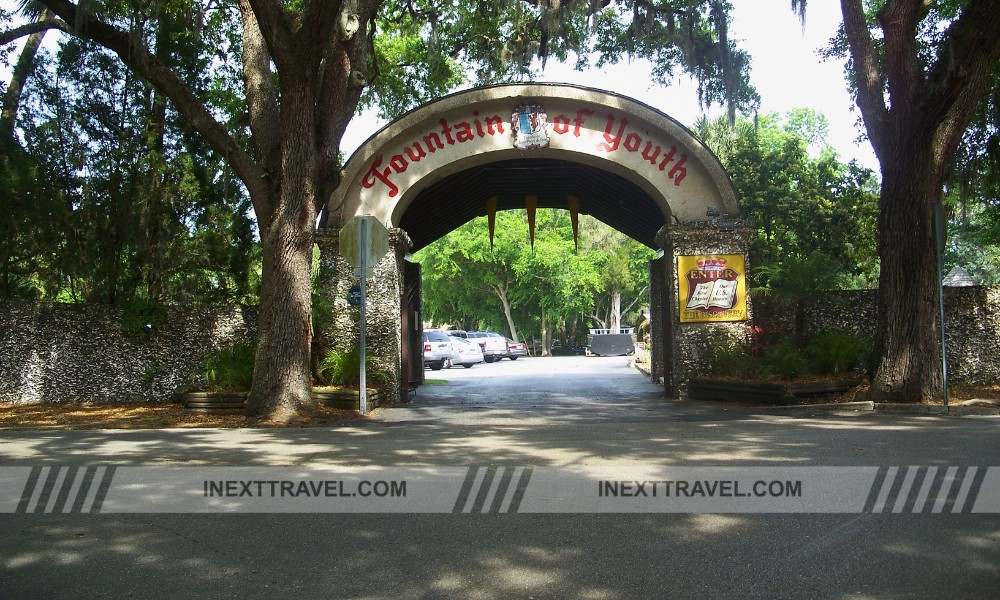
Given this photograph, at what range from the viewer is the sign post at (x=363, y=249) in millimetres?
12500

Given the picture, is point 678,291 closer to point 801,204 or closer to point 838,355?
point 838,355

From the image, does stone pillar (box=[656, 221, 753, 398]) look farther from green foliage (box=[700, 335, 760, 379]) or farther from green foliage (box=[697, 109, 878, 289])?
green foliage (box=[697, 109, 878, 289])

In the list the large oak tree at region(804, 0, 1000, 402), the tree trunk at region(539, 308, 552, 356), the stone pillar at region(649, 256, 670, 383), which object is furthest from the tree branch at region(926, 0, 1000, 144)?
the tree trunk at region(539, 308, 552, 356)

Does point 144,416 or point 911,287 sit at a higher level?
point 911,287

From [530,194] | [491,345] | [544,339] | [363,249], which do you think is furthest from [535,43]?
[544,339]

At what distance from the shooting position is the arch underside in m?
16.9

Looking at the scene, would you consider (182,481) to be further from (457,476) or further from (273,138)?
(273,138)

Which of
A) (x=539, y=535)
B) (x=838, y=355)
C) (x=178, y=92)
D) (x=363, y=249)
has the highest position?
(x=178, y=92)

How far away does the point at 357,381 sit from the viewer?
1403cm

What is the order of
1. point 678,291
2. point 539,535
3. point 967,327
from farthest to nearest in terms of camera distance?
1. point 678,291
2. point 967,327
3. point 539,535

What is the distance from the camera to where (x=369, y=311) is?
14828 millimetres

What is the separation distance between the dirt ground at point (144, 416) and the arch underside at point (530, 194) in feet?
19.6

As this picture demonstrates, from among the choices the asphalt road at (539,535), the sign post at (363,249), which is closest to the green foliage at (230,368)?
the sign post at (363,249)

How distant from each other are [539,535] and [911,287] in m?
9.28
